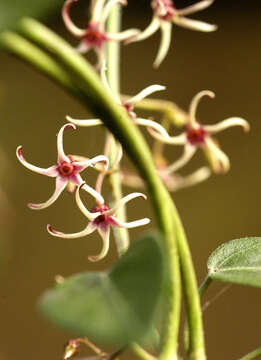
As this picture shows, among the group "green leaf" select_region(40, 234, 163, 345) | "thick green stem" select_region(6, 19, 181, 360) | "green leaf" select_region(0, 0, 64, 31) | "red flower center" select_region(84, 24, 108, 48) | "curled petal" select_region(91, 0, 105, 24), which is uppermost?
"curled petal" select_region(91, 0, 105, 24)

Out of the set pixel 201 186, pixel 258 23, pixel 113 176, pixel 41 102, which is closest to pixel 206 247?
pixel 201 186

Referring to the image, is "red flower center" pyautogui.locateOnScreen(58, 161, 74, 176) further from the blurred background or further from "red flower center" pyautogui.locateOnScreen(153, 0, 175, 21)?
the blurred background

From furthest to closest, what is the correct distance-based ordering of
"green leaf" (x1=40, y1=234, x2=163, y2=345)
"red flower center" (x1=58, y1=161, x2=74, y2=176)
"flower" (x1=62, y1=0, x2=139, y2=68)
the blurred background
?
1. the blurred background
2. "flower" (x1=62, y1=0, x2=139, y2=68)
3. "red flower center" (x1=58, y1=161, x2=74, y2=176)
4. "green leaf" (x1=40, y1=234, x2=163, y2=345)

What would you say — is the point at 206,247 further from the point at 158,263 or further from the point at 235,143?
the point at 158,263

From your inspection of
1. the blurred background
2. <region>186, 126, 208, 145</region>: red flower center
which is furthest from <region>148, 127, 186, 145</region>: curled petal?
the blurred background

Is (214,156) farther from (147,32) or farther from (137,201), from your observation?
(137,201)

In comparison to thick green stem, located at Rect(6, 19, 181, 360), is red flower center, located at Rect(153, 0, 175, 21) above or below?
above

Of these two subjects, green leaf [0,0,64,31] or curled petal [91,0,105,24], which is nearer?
green leaf [0,0,64,31]
